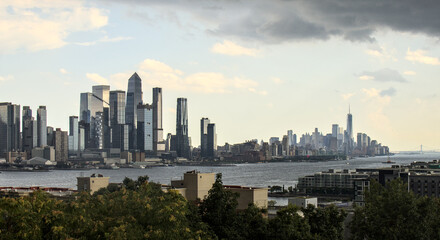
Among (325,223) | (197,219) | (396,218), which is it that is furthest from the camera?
(325,223)

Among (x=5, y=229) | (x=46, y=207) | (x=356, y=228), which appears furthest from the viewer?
(x=356, y=228)

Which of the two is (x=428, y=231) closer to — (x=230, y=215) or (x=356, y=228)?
(x=356, y=228)

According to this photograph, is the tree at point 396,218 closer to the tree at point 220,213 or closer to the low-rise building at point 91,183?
the tree at point 220,213

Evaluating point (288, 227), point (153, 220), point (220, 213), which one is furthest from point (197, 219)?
point (153, 220)

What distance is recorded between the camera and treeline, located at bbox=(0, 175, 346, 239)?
21.4 metres

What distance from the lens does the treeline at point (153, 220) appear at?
844 inches

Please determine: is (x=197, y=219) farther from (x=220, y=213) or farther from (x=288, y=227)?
(x=288, y=227)

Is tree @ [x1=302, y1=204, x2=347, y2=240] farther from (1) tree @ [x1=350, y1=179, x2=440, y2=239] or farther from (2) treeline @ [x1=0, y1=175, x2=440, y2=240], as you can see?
(1) tree @ [x1=350, y1=179, x2=440, y2=239]

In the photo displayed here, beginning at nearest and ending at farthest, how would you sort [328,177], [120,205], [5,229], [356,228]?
[5,229] → [120,205] → [356,228] → [328,177]

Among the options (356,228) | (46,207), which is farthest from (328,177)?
(46,207)

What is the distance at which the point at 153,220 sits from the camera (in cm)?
2345

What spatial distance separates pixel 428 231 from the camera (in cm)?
2797

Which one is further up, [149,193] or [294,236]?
[149,193]

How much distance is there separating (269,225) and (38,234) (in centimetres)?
1050
